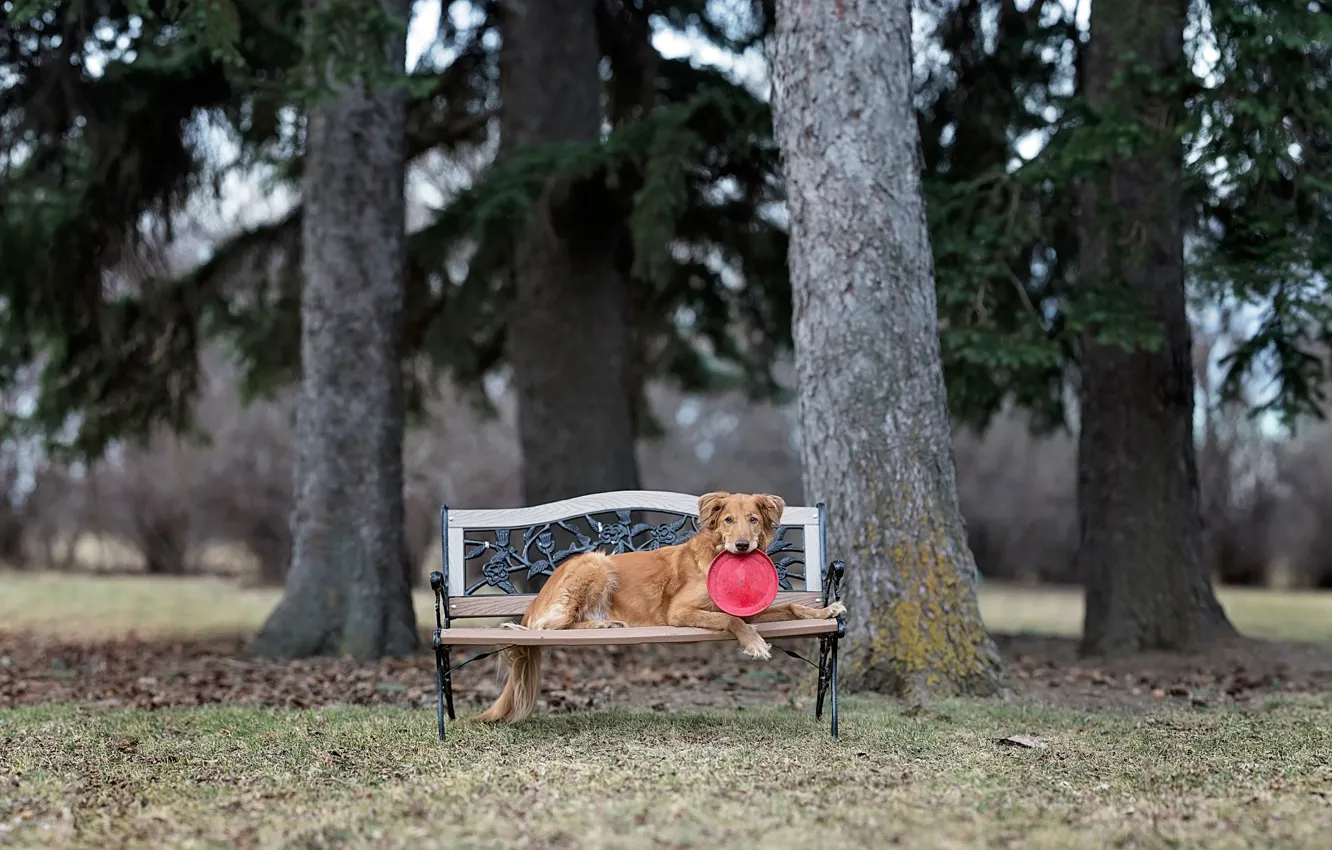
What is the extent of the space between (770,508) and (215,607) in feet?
46.5

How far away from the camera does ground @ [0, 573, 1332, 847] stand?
405cm

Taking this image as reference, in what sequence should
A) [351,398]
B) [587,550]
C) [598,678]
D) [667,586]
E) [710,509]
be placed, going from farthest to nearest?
[351,398]
[598,678]
[587,550]
[667,586]
[710,509]

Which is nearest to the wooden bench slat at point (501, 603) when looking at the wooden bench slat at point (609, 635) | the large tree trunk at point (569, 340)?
the wooden bench slat at point (609, 635)

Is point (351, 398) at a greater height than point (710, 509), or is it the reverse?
point (351, 398)

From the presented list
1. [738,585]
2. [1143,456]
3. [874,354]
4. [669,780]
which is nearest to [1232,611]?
[1143,456]

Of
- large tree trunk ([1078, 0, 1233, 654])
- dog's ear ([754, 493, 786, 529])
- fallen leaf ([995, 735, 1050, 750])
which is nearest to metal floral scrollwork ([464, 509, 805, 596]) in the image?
dog's ear ([754, 493, 786, 529])

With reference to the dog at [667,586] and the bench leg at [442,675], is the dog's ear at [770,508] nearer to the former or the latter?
the dog at [667,586]

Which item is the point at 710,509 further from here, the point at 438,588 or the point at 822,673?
the point at 438,588

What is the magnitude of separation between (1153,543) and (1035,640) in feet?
6.17

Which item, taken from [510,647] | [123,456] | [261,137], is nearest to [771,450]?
[123,456]

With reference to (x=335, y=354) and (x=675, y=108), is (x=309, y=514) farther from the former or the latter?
(x=675, y=108)

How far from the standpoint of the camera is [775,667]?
28.3 feet

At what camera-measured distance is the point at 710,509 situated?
5488 mm

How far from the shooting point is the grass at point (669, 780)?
4000mm
